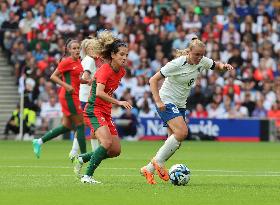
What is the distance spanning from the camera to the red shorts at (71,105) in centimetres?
1931

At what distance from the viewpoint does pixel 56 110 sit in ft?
104

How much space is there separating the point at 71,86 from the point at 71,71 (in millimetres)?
373

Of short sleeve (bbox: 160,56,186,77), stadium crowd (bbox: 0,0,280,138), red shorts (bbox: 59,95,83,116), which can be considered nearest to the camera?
short sleeve (bbox: 160,56,186,77)

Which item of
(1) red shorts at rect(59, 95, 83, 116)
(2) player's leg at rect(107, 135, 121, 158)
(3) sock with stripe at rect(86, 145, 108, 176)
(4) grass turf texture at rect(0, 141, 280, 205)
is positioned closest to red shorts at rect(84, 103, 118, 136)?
(2) player's leg at rect(107, 135, 121, 158)

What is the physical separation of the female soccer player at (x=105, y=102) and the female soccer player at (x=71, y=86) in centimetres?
413

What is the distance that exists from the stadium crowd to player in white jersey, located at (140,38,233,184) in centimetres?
1588

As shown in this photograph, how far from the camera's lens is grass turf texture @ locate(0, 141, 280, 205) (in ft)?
39.6

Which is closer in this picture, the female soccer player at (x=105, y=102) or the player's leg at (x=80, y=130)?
the female soccer player at (x=105, y=102)

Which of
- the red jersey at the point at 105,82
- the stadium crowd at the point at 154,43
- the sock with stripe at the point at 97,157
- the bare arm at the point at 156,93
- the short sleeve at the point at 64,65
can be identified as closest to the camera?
the sock with stripe at the point at 97,157

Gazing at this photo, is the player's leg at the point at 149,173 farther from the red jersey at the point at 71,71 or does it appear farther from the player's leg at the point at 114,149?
the red jersey at the point at 71,71

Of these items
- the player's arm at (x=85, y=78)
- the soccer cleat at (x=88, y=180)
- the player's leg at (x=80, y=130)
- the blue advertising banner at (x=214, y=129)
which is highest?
the player's arm at (x=85, y=78)

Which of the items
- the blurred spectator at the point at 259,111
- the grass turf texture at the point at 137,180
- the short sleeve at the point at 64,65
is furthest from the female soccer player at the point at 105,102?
→ the blurred spectator at the point at 259,111

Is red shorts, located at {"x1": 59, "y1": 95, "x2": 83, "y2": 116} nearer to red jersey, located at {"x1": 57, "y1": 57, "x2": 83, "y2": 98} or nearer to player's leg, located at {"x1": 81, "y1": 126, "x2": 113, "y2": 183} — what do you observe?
red jersey, located at {"x1": 57, "y1": 57, "x2": 83, "y2": 98}

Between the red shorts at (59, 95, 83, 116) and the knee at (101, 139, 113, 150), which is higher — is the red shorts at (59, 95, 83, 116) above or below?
above
